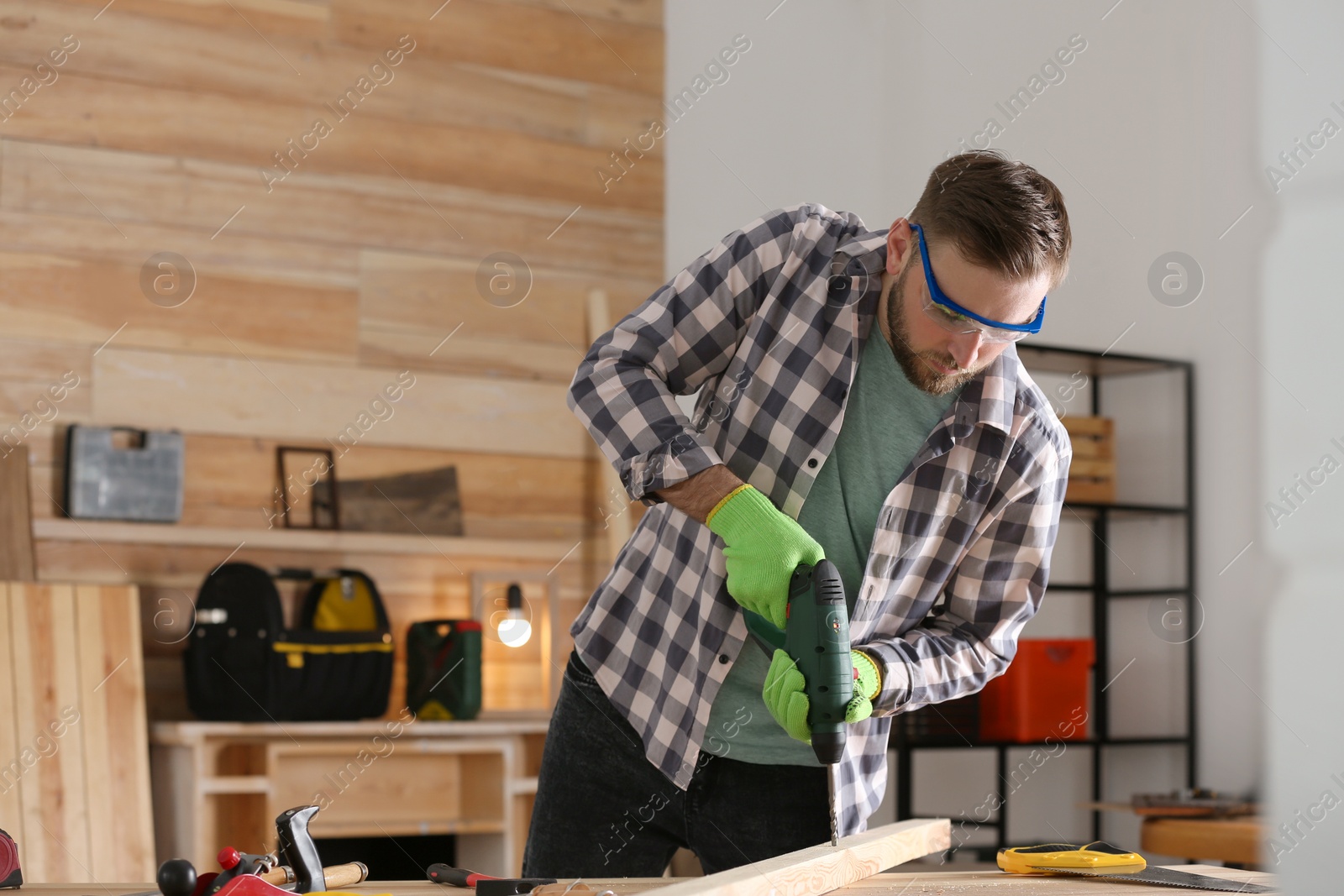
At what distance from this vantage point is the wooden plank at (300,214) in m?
3.72

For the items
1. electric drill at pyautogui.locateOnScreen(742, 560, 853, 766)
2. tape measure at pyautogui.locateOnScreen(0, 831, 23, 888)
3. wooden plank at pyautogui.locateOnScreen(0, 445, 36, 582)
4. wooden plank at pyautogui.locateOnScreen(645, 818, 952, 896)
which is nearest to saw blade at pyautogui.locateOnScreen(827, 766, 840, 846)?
wooden plank at pyautogui.locateOnScreen(645, 818, 952, 896)

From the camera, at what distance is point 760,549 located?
1.43 m

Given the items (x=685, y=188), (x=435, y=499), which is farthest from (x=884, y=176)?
(x=435, y=499)

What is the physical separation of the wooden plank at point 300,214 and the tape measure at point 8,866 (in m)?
2.71

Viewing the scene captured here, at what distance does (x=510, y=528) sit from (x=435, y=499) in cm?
28

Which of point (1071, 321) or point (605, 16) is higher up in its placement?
point (605, 16)

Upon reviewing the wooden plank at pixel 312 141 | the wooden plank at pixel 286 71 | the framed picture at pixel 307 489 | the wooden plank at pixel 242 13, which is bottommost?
the framed picture at pixel 307 489

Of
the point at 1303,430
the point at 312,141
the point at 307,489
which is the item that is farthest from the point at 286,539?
the point at 1303,430

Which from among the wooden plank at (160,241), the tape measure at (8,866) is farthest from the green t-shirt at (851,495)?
the wooden plank at (160,241)

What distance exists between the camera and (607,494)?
429 centimetres

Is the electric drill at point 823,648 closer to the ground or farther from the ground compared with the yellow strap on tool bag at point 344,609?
farther from the ground

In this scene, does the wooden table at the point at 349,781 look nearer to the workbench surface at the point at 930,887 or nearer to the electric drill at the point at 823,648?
the workbench surface at the point at 930,887

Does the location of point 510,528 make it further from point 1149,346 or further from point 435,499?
point 1149,346

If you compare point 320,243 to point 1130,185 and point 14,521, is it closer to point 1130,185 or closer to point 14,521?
point 14,521
